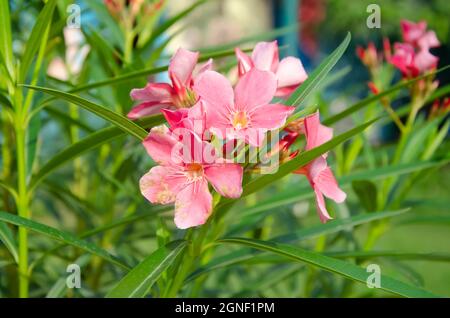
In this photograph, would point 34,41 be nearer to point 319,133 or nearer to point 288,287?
point 319,133

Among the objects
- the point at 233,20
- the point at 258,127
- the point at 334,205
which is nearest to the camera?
the point at 258,127

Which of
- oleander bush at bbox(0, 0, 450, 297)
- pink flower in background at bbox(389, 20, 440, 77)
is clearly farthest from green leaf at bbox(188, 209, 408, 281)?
pink flower in background at bbox(389, 20, 440, 77)

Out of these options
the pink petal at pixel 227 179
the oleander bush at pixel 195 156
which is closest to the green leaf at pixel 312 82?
the oleander bush at pixel 195 156

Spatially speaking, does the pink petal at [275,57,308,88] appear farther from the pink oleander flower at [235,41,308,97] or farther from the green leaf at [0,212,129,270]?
the green leaf at [0,212,129,270]

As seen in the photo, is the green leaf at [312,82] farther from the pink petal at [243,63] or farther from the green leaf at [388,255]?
the green leaf at [388,255]
